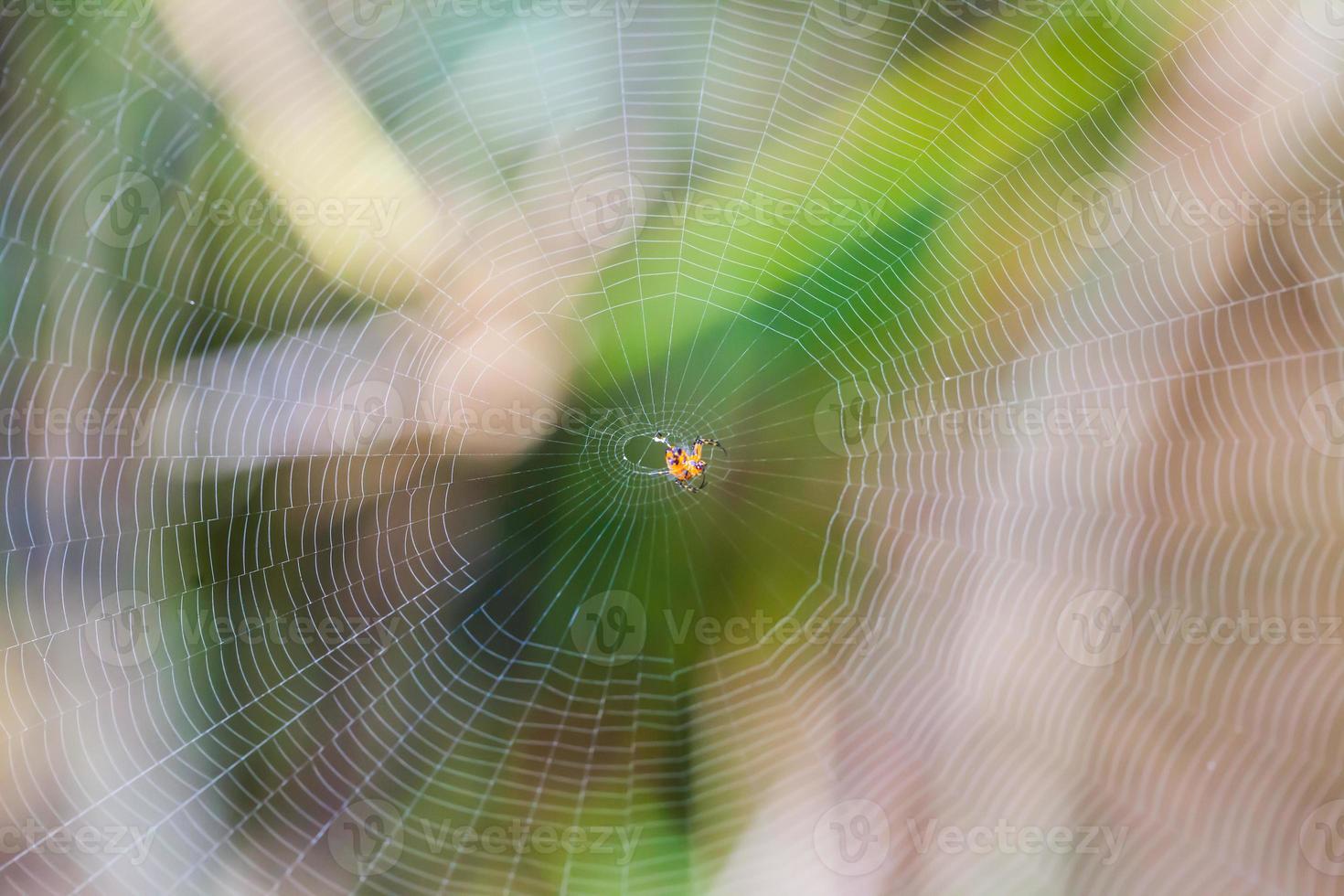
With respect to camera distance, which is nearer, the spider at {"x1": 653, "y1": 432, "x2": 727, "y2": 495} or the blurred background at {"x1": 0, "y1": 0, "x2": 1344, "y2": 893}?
the blurred background at {"x1": 0, "y1": 0, "x2": 1344, "y2": 893}

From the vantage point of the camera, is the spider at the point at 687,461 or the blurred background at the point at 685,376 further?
the spider at the point at 687,461

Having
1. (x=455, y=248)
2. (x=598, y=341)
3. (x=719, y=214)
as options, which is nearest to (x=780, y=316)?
(x=719, y=214)

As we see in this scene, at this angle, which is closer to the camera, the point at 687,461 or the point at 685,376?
the point at 685,376

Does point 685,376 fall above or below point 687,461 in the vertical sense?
above
